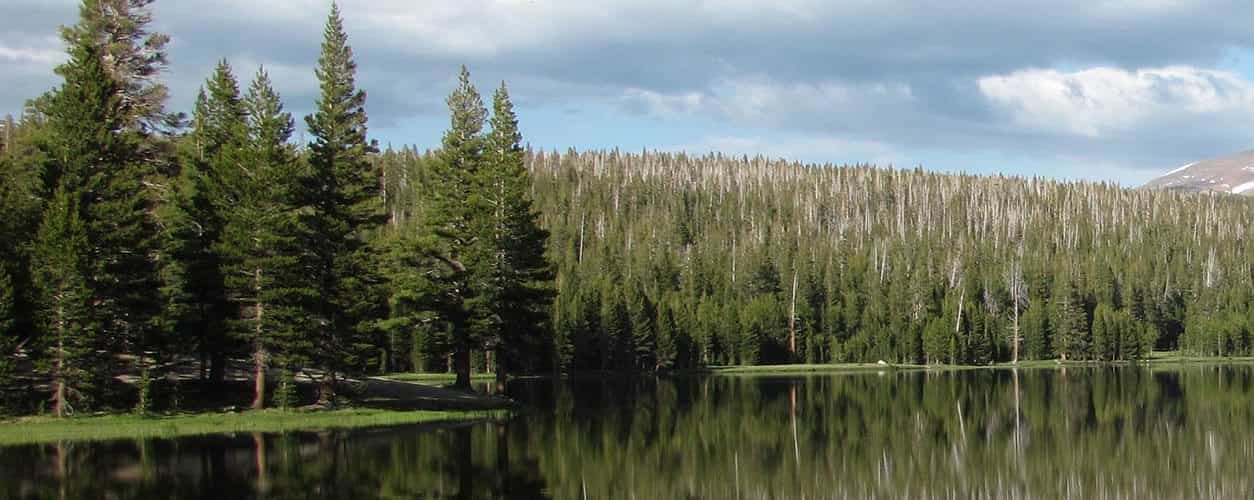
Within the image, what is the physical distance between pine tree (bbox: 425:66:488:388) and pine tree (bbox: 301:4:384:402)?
4.46 m

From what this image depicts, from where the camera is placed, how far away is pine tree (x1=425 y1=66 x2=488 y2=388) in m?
63.5

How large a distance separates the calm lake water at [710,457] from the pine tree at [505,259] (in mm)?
4803

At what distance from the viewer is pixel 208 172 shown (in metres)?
55.9

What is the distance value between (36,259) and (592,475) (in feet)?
84.5

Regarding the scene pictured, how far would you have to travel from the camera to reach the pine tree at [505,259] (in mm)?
62844

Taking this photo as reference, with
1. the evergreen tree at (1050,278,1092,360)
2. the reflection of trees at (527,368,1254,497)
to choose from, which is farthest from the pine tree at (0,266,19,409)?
the evergreen tree at (1050,278,1092,360)

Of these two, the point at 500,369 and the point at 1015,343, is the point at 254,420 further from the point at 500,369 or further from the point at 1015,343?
the point at 1015,343

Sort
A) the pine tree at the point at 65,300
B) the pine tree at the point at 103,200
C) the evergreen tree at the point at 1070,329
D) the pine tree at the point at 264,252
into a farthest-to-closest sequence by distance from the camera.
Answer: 1. the evergreen tree at the point at 1070,329
2. the pine tree at the point at 264,252
3. the pine tree at the point at 103,200
4. the pine tree at the point at 65,300

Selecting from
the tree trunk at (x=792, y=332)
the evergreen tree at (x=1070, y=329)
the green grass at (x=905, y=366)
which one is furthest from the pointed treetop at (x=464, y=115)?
the evergreen tree at (x=1070, y=329)

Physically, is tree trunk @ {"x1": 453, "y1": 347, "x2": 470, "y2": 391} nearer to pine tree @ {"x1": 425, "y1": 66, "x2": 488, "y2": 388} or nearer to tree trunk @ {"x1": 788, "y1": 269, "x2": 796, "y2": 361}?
pine tree @ {"x1": 425, "y1": 66, "x2": 488, "y2": 388}

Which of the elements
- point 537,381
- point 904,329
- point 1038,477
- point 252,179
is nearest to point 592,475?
point 1038,477

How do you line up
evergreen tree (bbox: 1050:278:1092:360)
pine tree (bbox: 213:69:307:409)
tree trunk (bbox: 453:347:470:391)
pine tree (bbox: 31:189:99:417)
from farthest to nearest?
evergreen tree (bbox: 1050:278:1092:360), tree trunk (bbox: 453:347:470:391), pine tree (bbox: 213:69:307:409), pine tree (bbox: 31:189:99:417)

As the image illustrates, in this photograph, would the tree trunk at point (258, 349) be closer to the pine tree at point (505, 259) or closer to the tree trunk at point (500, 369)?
the pine tree at point (505, 259)

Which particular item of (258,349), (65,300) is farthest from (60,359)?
(258,349)
